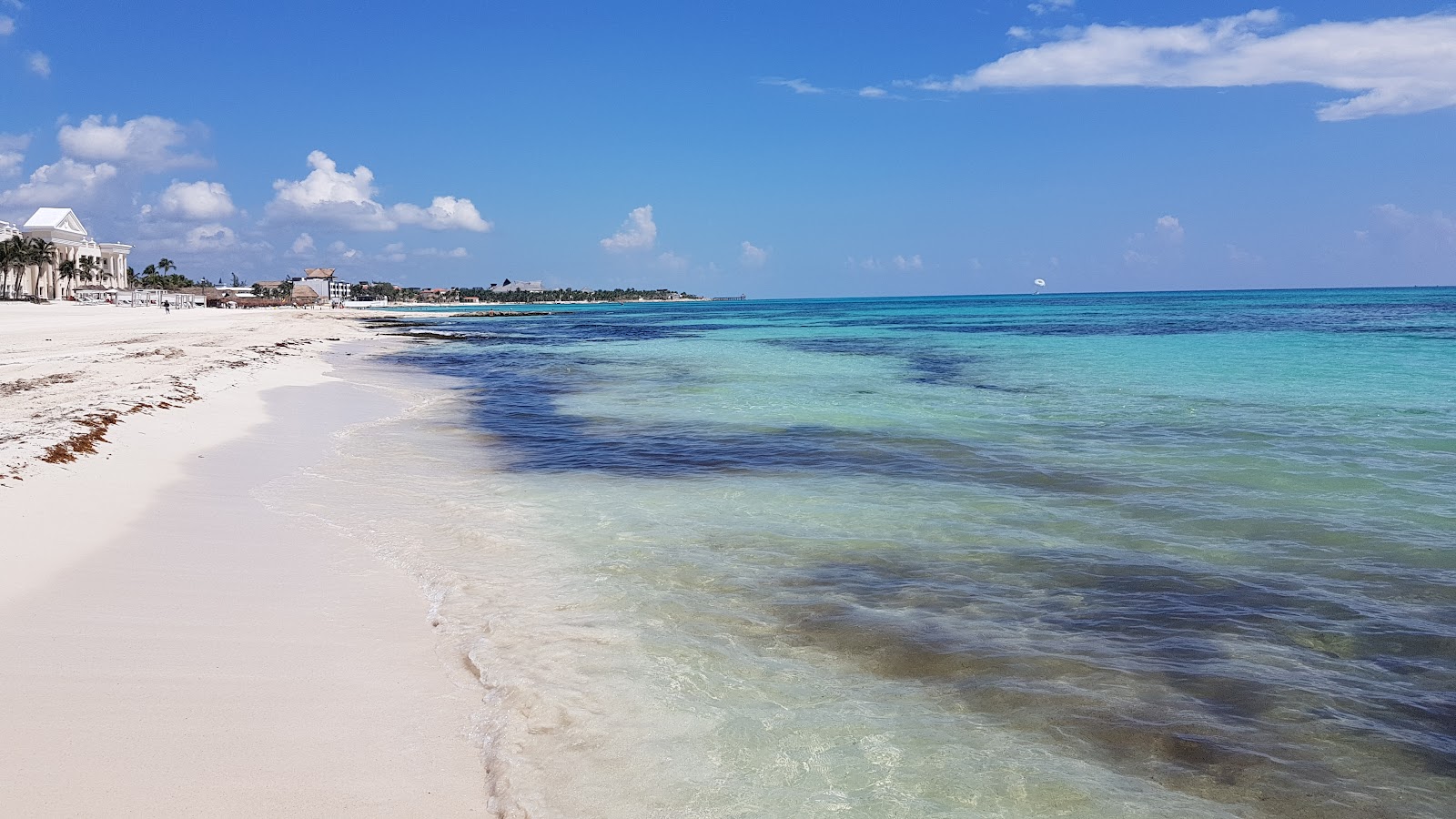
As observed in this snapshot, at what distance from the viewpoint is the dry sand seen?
3.33 m

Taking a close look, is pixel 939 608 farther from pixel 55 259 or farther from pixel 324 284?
pixel 324 284

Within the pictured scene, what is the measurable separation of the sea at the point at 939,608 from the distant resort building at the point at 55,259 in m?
84.5

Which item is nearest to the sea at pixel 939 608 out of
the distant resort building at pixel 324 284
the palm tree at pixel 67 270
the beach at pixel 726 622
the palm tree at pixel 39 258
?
the beach at pixel 726 622

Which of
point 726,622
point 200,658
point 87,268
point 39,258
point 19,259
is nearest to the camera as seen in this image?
point 200,658

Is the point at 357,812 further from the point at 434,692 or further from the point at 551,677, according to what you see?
the point at 551,677

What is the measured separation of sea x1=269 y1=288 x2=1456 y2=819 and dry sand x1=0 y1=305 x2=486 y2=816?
1.05 ft

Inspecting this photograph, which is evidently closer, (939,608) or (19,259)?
(939,608)

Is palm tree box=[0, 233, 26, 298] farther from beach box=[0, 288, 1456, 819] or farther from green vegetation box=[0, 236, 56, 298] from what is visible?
beach box=[0, 288, 1456, 819]

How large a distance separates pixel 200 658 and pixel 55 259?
103 m

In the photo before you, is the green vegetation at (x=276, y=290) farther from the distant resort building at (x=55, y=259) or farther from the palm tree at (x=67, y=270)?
the palm tree at (x=67, y=270)

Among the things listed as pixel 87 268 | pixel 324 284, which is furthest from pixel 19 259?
pixel 324 284

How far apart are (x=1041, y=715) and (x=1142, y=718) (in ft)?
1.55

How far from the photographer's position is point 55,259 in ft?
278

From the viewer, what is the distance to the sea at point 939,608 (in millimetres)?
3742
